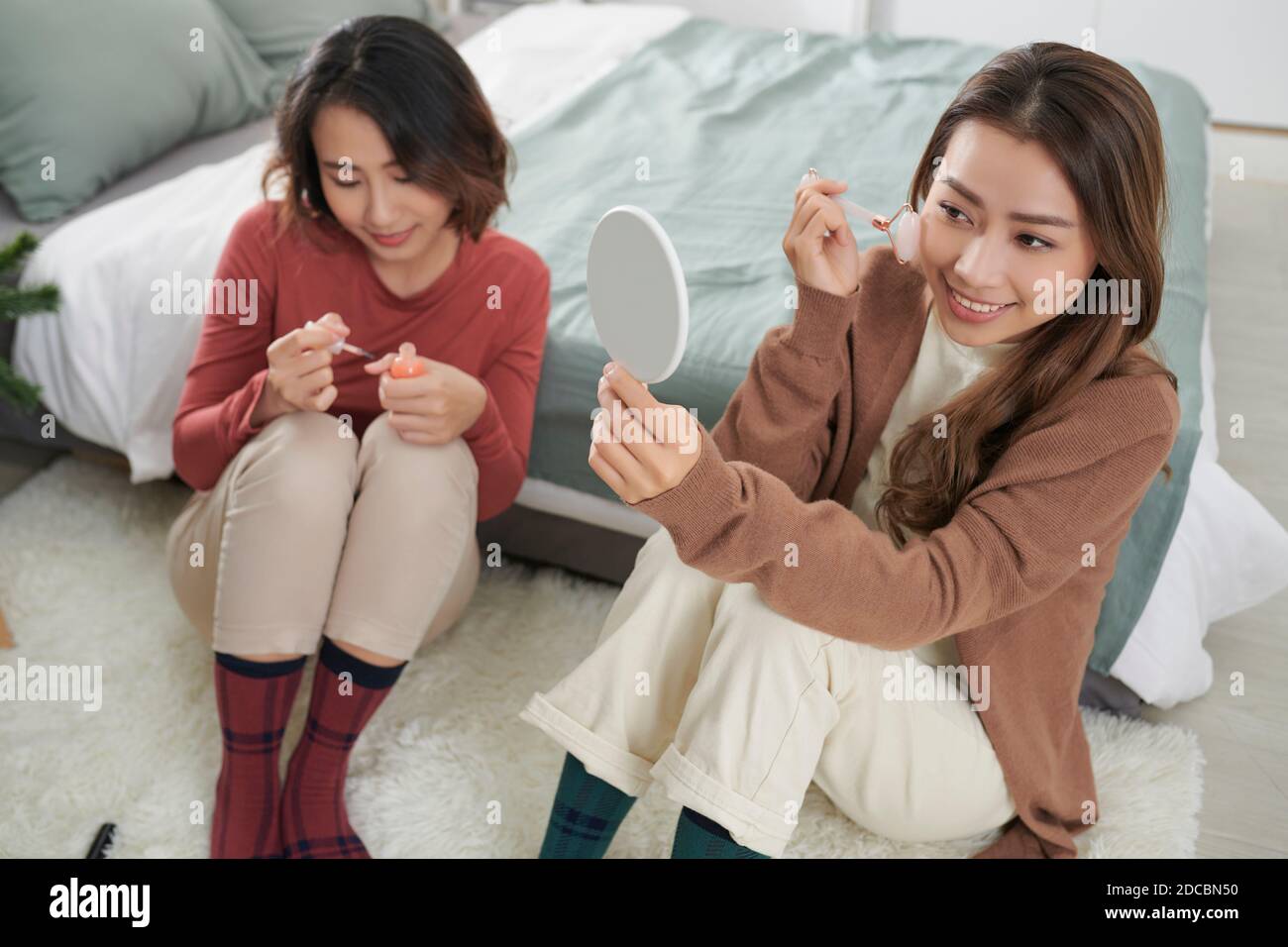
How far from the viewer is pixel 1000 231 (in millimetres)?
1008

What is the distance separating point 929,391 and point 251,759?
2.73 feet

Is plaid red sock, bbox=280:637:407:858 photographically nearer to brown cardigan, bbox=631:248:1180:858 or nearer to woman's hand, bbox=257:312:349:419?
woman's hand, bbox=257:312:349:419

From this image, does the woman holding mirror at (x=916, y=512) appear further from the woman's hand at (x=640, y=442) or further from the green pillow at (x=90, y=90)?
the green pillow at (x=90, y=90)

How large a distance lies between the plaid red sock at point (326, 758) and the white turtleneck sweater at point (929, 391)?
1.83 ft

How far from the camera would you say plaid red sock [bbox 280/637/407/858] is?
4.32 feet

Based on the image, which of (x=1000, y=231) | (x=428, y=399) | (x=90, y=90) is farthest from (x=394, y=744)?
(x=90, y=90)

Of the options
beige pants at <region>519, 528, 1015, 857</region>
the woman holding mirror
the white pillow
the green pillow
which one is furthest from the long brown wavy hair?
the green pillow

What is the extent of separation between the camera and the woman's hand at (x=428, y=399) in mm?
1268

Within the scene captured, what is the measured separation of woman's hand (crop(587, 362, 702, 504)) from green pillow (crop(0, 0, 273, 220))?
133cm

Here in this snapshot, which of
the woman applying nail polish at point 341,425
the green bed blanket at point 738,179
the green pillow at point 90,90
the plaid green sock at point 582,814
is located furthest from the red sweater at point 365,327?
the green pillow at point 90,90

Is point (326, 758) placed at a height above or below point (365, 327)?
below

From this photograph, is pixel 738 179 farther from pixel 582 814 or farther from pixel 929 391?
pixel 582 814
